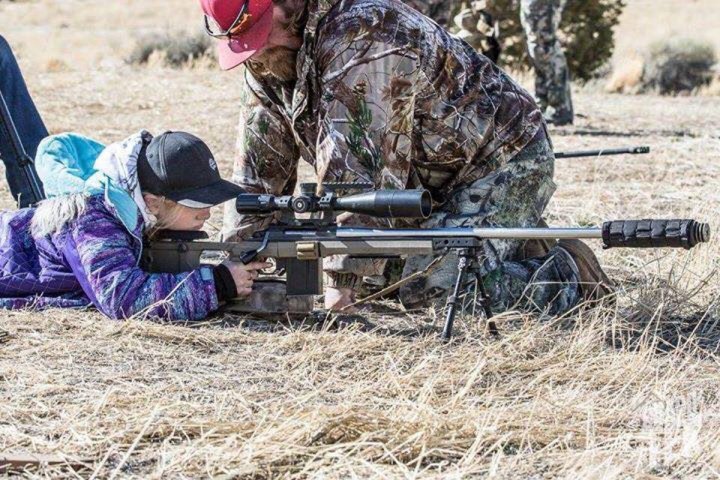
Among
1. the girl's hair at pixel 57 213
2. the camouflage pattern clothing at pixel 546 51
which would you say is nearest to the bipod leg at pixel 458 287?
the girl's hair at pixel 57 213

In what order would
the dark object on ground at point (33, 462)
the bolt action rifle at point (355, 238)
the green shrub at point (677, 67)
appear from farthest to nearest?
the green shrub at point (677, 67) < the bolt action rifle at point (355, 238) < the dark object on ground at point (33, 462)

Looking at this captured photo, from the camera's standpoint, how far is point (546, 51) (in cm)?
1312

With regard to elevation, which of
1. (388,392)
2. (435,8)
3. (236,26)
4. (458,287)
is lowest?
(388,392)

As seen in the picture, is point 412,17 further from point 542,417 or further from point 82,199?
point 542,417

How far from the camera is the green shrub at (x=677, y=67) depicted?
59.6ft

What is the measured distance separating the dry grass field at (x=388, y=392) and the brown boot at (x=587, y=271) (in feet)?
0.37

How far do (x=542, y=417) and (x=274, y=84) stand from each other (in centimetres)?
237

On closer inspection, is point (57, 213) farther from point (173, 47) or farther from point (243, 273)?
point (173, 47)

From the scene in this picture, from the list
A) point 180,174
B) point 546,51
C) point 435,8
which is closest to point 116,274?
point 180,174

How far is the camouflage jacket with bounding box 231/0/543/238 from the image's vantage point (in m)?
5.20

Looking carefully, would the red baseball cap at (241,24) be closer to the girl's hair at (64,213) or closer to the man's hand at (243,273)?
the girl's hair at (64,213)

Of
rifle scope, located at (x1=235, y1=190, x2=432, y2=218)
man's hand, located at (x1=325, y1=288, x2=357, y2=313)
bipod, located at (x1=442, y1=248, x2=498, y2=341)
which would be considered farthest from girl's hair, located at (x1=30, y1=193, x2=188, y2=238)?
bipod, located at (x1=442, y1=248, x2=498, y2=341)

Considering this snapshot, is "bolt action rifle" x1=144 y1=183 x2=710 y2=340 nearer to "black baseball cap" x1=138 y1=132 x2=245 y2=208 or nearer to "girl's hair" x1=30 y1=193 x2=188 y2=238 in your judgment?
"girl's hair" x1=30 y1=193 x2=188 y2=238

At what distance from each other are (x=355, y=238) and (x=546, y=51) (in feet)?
28.5
